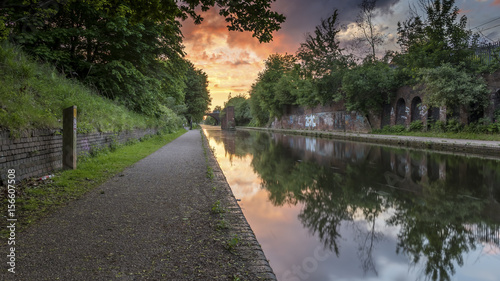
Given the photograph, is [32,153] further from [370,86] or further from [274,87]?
[274,87]

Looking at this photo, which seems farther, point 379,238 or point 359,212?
point 359,212

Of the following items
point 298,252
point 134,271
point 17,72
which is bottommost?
point 298,252

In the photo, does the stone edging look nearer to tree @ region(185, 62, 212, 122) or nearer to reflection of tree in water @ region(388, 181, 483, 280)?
reflection of tree in water @ region(388, 181, 483, 280)

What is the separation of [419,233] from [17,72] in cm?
905

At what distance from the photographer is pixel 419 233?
12.8 ft

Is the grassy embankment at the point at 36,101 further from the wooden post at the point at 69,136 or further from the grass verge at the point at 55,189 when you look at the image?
the grass verge at the point at 55,189

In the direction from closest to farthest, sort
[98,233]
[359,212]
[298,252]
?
[98,233] → [298,252] → [359,212]

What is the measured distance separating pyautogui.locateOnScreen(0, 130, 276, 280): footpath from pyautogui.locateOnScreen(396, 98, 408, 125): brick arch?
23576 mm

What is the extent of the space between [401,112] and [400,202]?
71.6ft

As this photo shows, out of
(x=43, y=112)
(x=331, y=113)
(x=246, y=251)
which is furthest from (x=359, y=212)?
(x=331, y=113)

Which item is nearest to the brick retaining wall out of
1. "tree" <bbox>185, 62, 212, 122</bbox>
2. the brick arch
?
the brick arch

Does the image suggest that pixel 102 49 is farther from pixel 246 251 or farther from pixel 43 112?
pixel 246 251

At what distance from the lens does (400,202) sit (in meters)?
5.35

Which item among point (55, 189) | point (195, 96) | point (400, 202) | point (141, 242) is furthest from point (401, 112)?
point (195, 96)
